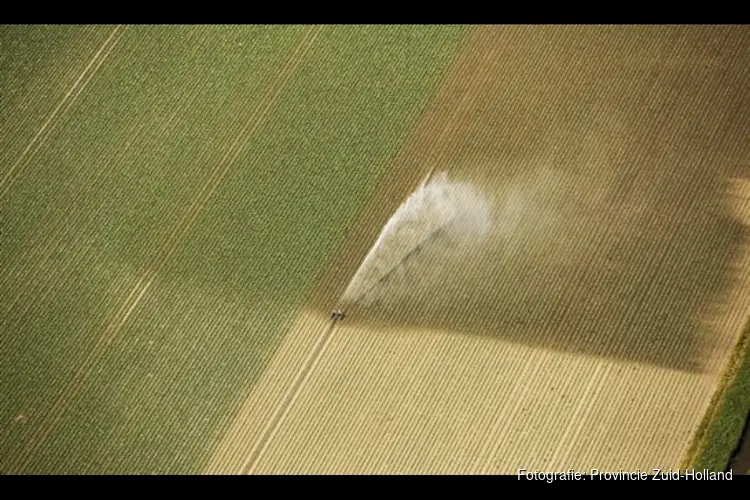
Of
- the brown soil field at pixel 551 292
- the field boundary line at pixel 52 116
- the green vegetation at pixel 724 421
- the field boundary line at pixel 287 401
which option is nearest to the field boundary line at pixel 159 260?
the brown soil field at pixel 551 292

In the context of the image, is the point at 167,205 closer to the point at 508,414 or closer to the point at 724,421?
the point at 508,414

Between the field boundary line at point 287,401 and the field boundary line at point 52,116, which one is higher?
the field boundary line at point 52,116

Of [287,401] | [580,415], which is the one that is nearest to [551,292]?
[580,415]

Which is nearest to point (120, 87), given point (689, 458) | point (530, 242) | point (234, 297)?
point (234, 297)

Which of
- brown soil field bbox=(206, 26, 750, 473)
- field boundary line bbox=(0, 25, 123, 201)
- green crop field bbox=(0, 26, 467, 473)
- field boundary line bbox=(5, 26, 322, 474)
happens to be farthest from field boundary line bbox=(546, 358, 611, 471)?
field boundary line bbox=(0, 25, 123, 201)

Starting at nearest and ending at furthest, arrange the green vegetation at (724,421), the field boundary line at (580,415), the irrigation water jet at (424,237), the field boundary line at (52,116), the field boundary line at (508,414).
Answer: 1. the green vegetation at (724,421)
2. the field boundary line at (580,415)
3. the field boundary line at (508,414)
4. the irrigation water jet at (424,237)
5. the field boundary line at (52,116)

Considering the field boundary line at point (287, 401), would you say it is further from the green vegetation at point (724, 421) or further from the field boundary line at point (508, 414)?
the green vegetation at point (724, 421)

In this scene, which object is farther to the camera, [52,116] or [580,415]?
[52,116]
